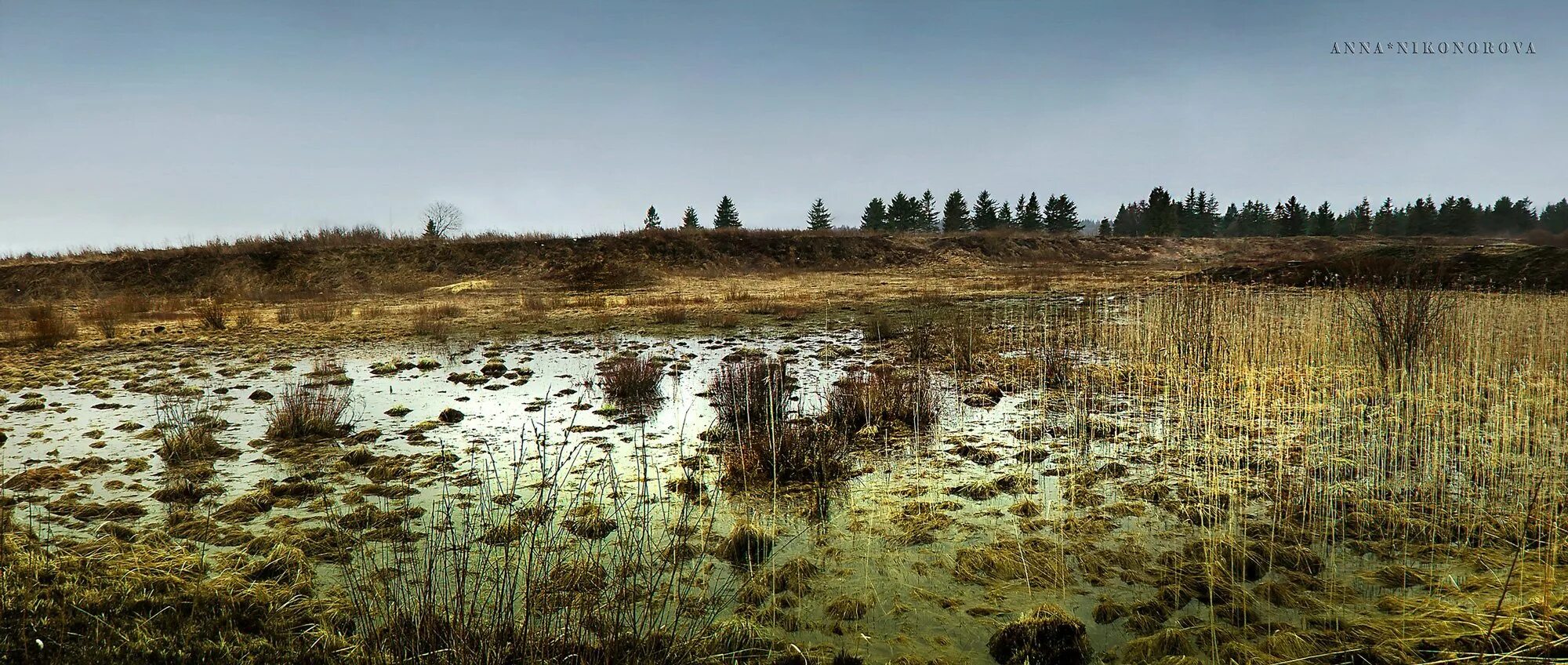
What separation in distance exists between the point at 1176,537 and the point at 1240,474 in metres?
1.52

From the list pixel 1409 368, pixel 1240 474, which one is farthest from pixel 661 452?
pixel 1409 368

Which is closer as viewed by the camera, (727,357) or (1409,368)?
(1409,368)

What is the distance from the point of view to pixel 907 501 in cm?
520

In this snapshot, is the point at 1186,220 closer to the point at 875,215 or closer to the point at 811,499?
the point at 875,215

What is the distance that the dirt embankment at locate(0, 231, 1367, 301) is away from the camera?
32219 mm

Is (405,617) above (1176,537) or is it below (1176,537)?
above

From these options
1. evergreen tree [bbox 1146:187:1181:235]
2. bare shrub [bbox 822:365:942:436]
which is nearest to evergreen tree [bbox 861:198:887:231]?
evergreen tree [bbox 1146:187:1181:235]

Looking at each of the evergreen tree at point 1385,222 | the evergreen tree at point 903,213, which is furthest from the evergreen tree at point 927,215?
the evergreen tree at point 1385,222

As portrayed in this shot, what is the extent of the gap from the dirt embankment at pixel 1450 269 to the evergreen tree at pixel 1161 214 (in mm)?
49543

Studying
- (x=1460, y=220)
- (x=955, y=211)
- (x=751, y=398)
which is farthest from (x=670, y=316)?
(x=1460, y=220)

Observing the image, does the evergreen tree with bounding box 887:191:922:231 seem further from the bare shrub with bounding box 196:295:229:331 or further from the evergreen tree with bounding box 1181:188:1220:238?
the bare shrub with bounding box 196:295:229:331

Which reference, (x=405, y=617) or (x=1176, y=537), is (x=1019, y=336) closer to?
(x=1176, y=537)

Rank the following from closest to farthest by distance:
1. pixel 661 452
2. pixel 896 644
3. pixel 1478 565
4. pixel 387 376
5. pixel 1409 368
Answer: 1. pixel 896 644
2. pixel 1478 565
3. pixel 661 452
4. pixel 1409 368
5. pixel 387 376

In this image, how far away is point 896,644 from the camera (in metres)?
3.39
